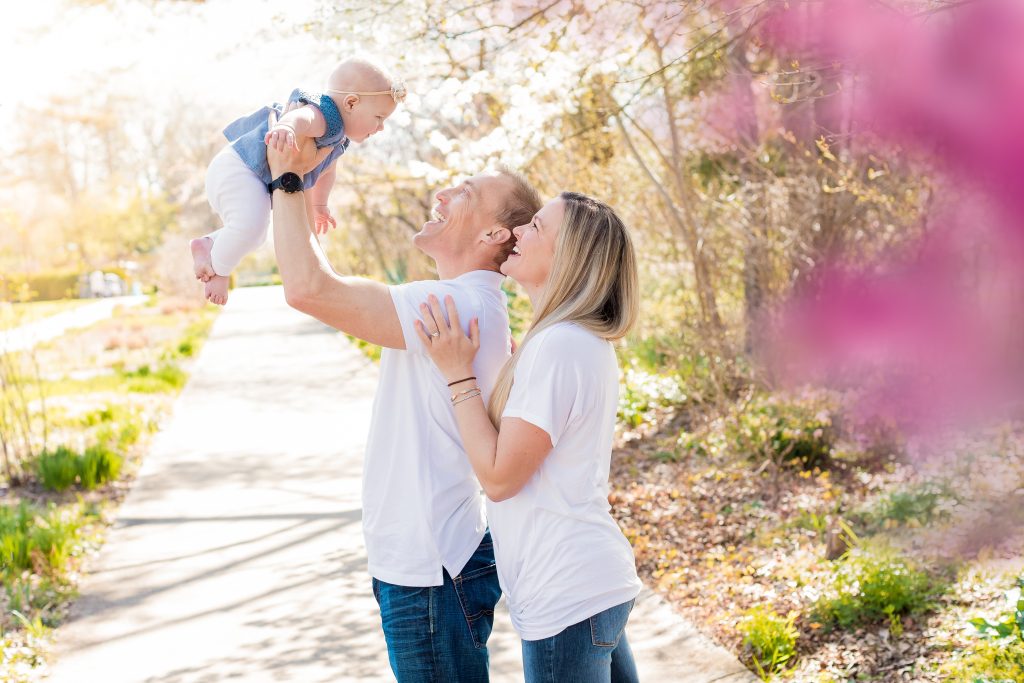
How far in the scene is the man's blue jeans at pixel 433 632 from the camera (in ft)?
7.06

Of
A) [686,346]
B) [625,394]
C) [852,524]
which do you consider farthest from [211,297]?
[625,394]

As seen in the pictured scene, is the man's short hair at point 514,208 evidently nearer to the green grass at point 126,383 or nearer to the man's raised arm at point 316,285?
the man's raised arm at point 316,285

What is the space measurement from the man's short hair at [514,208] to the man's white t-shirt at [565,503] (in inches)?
14.3

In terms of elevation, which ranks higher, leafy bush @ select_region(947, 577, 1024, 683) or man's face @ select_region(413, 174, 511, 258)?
man's face @ select_region(413, 174, 511, 258)

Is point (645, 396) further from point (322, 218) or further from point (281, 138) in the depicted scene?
point (281, 138)

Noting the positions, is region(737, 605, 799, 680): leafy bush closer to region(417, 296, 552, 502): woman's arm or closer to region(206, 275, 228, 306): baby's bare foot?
region(417, 296, 552, 502): woman's arm

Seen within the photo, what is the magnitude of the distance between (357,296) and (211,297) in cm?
48

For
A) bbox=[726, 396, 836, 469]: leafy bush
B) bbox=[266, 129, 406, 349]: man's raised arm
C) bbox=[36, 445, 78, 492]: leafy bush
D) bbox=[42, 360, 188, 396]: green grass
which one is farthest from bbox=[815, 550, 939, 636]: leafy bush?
bbox=[42, 360, 188, 396]: green grass

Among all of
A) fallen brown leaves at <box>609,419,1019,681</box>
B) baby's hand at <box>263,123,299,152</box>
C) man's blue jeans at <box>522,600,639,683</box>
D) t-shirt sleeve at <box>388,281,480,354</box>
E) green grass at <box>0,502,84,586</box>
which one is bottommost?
fallen brown leaves at <box>609,419,1019,681</box>

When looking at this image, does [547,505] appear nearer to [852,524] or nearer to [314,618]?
[314,618]

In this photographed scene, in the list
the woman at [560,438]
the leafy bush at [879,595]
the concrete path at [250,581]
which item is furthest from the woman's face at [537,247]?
the leafy bush at [879,595]

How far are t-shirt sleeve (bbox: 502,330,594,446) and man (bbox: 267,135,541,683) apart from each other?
0.19m

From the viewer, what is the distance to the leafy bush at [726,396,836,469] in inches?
245

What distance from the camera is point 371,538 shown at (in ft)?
7.29
